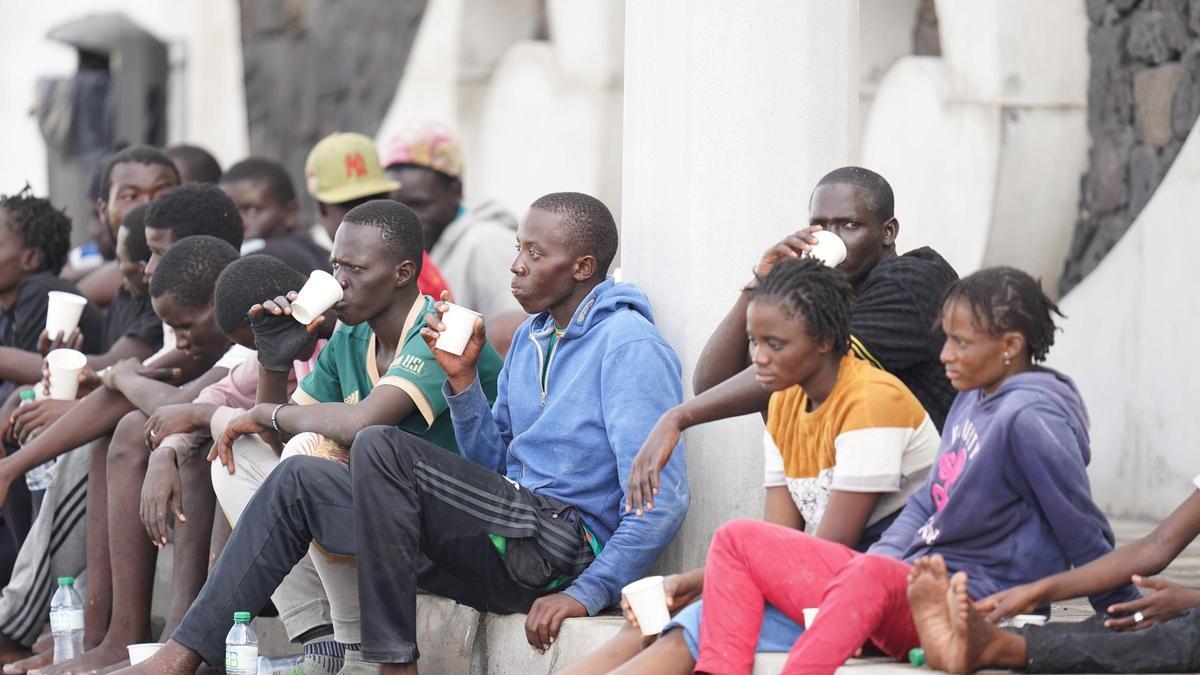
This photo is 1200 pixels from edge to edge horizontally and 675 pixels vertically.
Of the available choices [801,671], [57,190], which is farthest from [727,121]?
[57,190]

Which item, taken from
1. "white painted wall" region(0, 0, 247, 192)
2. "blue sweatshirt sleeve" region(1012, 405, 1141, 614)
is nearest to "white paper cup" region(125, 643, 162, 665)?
"blue sweatshirt sleeve" region(1012, 405, 1141, 614)

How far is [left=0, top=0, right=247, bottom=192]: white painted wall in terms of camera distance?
12703mm

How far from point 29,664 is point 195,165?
279 centimetres

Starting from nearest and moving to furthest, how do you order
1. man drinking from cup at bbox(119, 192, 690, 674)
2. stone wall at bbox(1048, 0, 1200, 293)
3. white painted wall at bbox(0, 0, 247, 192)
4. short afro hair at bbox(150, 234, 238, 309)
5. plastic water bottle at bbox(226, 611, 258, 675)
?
man drinking from cup at bbox(119, 192, 690, 674) → plastic water bottle at bbox(226, 611, 258, 675) → short afro hair at bbox(150, 234, 238, 309) → stone wall at bbox(1048, 0, 1200, 293) → white painted wall at bbox(0, 0, 247, 192)

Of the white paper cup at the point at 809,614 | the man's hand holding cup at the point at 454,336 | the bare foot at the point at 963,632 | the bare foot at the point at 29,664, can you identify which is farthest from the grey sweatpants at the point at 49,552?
the bare foot at the point at 963,632

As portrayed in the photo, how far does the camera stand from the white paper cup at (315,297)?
4617 millimetres

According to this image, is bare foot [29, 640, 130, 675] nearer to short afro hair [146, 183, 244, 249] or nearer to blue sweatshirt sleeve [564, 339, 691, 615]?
short afro hair [146, 183, 244, 249]

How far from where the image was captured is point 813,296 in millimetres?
3922

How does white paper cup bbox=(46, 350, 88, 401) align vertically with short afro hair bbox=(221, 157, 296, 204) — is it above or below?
below

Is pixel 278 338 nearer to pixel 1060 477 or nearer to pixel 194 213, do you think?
pixel 194 213

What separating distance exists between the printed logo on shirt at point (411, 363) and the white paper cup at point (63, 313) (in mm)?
1875

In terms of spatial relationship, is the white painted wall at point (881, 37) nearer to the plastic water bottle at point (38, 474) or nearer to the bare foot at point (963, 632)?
the plastic water bottle at point (38, 474)

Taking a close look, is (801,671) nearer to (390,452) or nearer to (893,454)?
(893,454)

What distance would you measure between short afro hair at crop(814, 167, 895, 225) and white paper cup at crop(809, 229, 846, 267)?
0.28m
